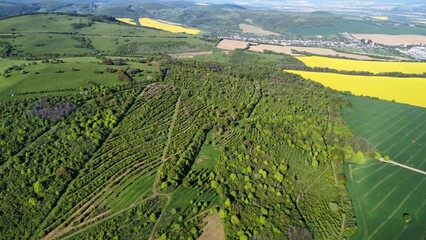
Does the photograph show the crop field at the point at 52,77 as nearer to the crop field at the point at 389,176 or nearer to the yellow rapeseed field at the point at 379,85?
the crop field at the point at 389,176

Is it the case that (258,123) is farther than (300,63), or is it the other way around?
(300,63)

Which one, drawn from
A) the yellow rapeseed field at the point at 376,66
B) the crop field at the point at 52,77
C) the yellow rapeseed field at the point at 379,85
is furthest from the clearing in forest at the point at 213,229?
the yellow rapeseed field at the point at 376,66

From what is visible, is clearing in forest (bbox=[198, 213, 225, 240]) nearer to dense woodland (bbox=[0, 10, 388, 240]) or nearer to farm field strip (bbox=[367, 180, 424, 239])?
dense woodland (bbox=[0, 10, 388, 240])

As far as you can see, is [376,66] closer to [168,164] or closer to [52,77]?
[168,164]

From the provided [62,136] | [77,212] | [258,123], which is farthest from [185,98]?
[77,212]

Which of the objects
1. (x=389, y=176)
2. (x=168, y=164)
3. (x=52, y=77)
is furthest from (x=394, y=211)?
(x=52, y=77)

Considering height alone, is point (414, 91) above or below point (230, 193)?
above

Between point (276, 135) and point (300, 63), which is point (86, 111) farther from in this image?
point (300, 63)
